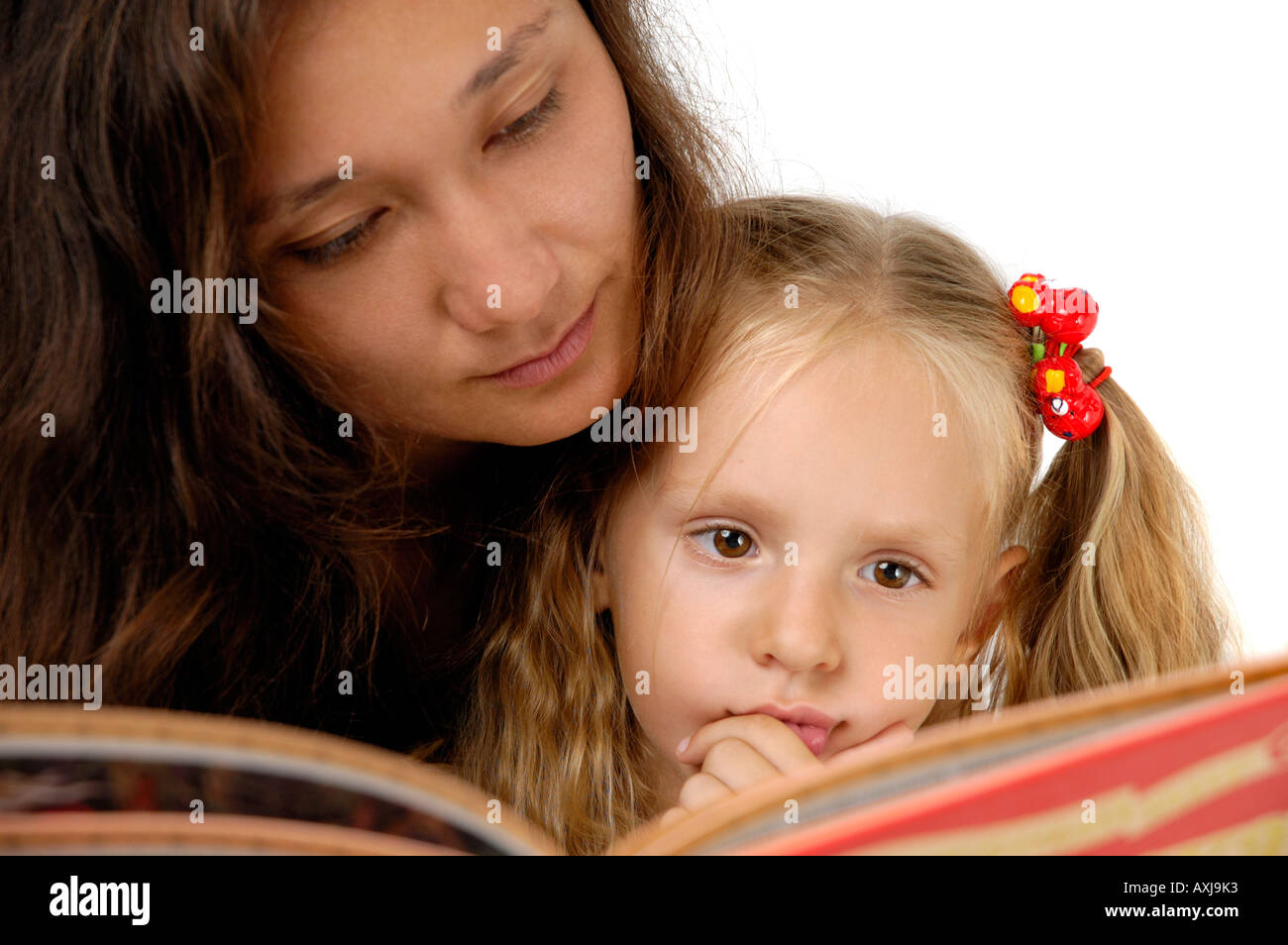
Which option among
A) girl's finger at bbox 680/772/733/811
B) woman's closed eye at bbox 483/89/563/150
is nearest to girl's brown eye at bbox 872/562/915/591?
girl's finger at bbox 680/772/733/811

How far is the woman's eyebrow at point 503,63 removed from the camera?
103 cm

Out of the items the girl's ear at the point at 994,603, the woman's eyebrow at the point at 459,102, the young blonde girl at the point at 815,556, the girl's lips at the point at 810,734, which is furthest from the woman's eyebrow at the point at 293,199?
the girl's ear at the point at 994,603

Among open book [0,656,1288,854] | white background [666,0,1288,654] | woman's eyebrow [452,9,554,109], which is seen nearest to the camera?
open book [0,656,1288,854]

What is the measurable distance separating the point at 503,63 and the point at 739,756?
613mm

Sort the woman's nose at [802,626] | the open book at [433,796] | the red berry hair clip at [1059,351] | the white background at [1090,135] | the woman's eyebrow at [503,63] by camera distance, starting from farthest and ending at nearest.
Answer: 1. the white background at [1090,135]
2. the red berry hair clip at [1059,351]
3. the woman's nose at [802,626]
4. the woman's eyebrow at [503,63]
5. the open book at [433,796]

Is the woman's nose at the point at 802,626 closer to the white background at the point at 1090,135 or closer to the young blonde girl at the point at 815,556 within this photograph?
the young blonde girl at the point at 815,556

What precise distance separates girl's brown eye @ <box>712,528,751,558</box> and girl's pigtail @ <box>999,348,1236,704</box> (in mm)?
366

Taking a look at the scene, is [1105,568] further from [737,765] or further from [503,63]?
[503,63]

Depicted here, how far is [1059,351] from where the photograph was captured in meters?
1.38

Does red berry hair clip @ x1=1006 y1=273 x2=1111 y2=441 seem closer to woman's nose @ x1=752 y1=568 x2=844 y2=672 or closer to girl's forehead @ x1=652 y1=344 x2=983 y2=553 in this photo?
girl's forehead @ x1=652 y1=344 x2=983 y2=553

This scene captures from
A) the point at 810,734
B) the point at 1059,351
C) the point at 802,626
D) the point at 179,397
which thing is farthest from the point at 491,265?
the point at 1059,351

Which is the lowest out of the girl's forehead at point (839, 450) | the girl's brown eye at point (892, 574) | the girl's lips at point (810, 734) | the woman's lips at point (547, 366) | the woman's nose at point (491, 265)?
the girl's lips at point (810, 734)

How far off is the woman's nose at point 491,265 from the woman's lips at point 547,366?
71 millimetres

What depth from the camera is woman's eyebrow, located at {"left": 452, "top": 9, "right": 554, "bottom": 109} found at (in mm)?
1029
